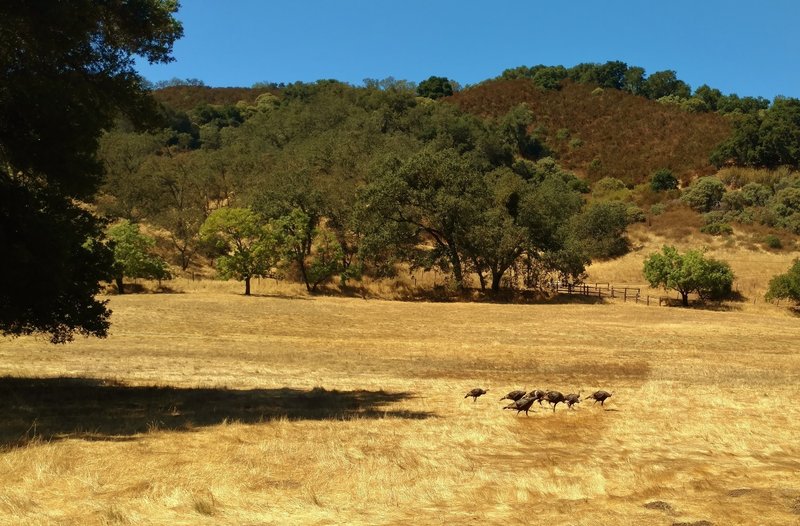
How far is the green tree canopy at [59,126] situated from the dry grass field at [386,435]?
277 centimetres

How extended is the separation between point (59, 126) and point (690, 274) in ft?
202

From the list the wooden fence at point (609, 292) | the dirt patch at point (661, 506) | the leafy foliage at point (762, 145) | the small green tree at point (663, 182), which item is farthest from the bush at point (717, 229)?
the dirt patch at point (661, 506)

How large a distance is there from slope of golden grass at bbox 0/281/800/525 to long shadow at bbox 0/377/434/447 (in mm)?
78

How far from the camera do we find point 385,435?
506 inches

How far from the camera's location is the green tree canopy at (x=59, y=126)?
46.0 feet

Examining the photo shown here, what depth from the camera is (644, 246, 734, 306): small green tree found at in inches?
2507

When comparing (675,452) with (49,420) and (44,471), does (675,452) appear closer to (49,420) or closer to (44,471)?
(44,471)

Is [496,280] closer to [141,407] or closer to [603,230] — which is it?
[603,230]

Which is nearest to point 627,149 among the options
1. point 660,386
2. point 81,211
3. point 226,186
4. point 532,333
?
Answer: point 226,186

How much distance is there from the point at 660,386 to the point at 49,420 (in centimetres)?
1805

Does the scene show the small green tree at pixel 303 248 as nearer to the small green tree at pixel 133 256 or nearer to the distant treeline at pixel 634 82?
the small green tree at pixel 133 256

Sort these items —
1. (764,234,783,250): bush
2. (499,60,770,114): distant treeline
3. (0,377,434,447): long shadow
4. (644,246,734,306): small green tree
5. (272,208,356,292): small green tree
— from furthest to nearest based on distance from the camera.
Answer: (499,60,770,114): distant treeline < (764,234,783,250): bush < (272,208,356,292): small green tree < (644,246,734,306): small green tree < (0,377,434,447): long shadow

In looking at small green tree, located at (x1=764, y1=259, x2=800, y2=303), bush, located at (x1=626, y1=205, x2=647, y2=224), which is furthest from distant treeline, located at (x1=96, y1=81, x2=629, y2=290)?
small green tree, located at (x1=764, y1=259, x2=800, y2=303)

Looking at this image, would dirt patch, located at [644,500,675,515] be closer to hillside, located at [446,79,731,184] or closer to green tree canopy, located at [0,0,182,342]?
green tree canopy, located at [0,0,182,342]
